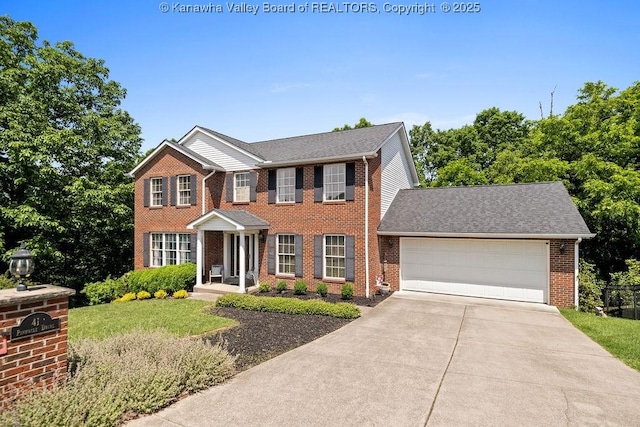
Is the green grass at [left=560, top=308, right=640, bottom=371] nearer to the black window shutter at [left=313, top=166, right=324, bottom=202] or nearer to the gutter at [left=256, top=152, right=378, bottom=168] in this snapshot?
the gutter at [left=256, top=152, right=378, bottom=168]

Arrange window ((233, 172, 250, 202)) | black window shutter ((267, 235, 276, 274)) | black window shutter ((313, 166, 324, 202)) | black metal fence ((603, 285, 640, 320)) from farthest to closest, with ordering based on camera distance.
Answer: window ((233, 172, 250, 202)) → black window shutter ((267, 235, 276, 274)) → black window shutter ((313, 166, 324, 202)) → black metal fence ((603, 285, 640, 320))

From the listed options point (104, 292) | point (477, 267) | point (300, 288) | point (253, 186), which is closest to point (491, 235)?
point (477, 267)

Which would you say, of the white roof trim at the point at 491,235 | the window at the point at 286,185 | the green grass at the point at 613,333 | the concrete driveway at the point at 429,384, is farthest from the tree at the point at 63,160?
the green grass at the point at 613,333

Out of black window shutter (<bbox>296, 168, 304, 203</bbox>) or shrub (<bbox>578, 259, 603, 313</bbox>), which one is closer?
shrub (<bbox>578, 259, 603, 313</bbox>)

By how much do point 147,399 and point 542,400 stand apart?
5.93 metres

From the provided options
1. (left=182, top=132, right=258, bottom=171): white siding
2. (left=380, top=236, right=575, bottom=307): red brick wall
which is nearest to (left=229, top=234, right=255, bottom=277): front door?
(left=182, top=132, right=258, bottom=171): white siding

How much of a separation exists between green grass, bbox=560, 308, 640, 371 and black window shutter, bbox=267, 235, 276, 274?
1084cm

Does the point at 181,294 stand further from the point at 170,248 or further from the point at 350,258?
the point at 350,258

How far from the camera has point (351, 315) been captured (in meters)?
9.92

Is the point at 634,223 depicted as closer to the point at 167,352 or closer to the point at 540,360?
the point at 540,360

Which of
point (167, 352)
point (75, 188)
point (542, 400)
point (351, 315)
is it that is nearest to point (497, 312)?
point (351, 315)

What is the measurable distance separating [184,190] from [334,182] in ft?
26.5

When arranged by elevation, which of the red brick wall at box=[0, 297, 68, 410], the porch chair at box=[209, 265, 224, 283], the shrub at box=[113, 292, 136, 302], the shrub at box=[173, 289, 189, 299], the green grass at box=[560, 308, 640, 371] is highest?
the red brick wall at box=[0, 297, 68, 410]

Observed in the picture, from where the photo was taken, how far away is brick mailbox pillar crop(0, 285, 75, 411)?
158 inches
